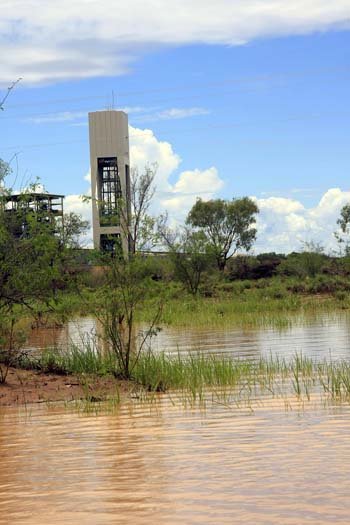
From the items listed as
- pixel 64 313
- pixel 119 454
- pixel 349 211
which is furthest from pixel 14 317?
pixel 349 211

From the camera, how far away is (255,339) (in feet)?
76.5

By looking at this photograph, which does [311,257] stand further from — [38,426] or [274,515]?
[274,515]

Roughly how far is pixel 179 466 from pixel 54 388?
6.22m

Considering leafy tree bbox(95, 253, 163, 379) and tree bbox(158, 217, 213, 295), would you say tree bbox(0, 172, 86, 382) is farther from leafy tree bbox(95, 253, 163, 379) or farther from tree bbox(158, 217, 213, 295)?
tree bbox(158, 217, 213, 295)

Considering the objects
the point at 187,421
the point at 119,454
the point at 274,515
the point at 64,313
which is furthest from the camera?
the point at 64,313

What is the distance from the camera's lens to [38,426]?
36.8ft

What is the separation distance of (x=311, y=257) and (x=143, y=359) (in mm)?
45882

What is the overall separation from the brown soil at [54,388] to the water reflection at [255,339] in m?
2.03

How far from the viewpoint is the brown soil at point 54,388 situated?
13.4 meters

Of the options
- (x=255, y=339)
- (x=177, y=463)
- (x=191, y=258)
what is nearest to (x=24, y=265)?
(x=177, y=463)

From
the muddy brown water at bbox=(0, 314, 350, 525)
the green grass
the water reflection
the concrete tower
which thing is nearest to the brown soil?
the green grass

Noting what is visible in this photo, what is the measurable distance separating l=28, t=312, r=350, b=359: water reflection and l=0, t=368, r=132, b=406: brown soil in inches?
79.8

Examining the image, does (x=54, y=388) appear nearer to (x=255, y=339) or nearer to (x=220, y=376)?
(x=220, y=376)

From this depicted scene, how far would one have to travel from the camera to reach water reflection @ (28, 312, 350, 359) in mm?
19797
